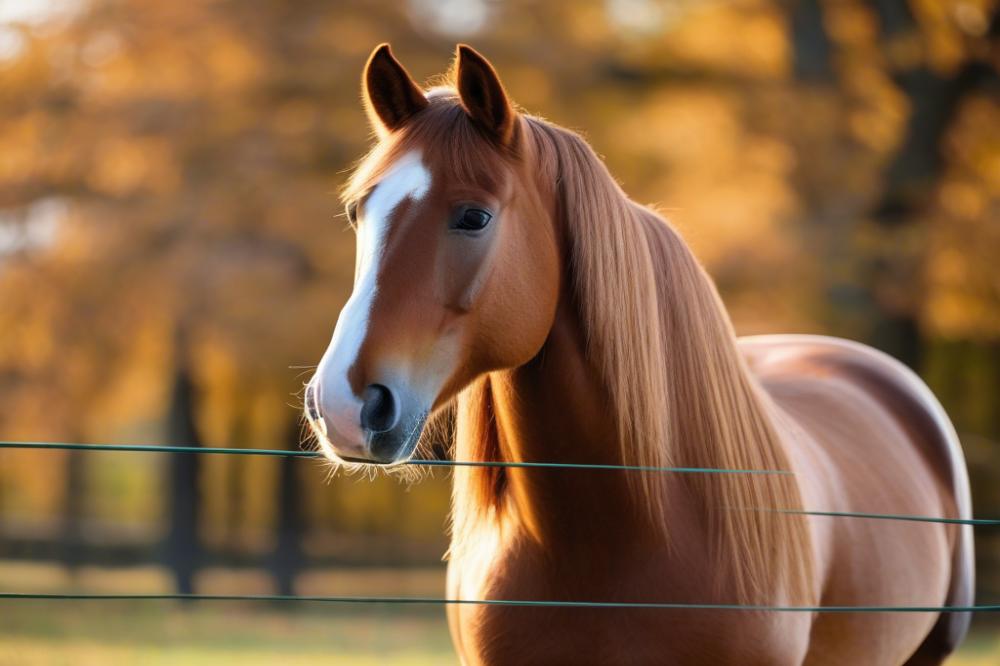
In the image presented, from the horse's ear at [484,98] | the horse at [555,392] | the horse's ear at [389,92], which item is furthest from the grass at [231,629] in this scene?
the horse's ear at [484,98]

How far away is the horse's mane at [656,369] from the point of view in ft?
8.95

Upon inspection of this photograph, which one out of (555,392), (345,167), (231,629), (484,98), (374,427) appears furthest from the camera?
(345,167)

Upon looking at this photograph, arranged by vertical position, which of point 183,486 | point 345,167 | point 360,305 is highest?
point 345,167

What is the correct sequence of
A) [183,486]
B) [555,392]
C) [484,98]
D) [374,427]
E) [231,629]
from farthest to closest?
1. [183,486]
2. [231,629]
3. [555,392]
4. [484,98]
5. [374,427]

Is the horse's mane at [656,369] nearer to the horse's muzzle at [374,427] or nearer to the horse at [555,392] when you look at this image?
the horse at [555,392]

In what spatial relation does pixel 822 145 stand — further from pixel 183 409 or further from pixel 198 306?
pixel 183 409

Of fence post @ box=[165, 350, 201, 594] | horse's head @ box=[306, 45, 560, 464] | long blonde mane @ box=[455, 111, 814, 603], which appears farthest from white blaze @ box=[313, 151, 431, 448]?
fence post @ box=[165, 350, 201, 594]

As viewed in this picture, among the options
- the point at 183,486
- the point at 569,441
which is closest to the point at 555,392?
the point at 569,441

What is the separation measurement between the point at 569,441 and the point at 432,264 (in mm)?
564

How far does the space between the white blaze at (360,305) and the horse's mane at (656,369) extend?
3.2 inches

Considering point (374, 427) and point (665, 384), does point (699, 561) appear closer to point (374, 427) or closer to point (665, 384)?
point (665, 384)

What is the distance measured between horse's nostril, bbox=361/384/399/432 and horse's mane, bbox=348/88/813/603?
513mm

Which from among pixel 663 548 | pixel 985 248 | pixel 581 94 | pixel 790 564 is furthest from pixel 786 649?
pixel 581 94

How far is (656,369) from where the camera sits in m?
2.79
